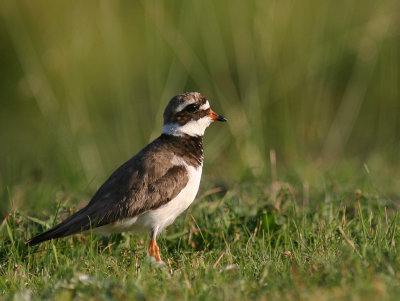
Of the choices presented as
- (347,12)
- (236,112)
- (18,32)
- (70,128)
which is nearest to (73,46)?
(70,128)

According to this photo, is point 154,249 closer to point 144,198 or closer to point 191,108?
point 144,198

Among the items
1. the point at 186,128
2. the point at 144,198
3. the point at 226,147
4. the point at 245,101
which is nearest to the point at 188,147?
the point at 186,128

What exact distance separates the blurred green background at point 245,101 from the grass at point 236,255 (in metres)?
0.68

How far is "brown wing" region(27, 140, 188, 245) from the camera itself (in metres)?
4.91

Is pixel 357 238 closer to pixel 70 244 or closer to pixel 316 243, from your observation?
pixel 316 243

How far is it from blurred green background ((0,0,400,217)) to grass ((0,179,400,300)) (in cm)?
68

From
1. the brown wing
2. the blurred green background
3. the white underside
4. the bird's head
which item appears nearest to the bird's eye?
the bird's head

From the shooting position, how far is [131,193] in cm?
503

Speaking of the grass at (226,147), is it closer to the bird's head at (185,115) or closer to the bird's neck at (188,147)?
the bird's neck at (188,147)

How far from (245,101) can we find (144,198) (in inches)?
137

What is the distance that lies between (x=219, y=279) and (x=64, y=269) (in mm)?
1116

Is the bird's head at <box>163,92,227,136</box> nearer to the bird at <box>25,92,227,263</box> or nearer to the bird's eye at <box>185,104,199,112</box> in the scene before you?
the bird's eye at <box>185,104,199,112</box>

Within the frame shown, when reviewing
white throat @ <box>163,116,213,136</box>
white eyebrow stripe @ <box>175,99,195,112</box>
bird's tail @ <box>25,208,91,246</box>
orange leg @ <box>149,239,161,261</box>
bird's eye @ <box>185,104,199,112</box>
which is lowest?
orange leg @ <box>149,239,161,261</box>

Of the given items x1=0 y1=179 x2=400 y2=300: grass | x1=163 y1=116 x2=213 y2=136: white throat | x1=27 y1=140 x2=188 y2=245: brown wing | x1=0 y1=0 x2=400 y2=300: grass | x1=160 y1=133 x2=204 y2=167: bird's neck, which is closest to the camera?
x1=0 y1=179 x2=400 y2=300: grass
